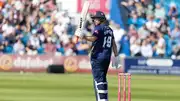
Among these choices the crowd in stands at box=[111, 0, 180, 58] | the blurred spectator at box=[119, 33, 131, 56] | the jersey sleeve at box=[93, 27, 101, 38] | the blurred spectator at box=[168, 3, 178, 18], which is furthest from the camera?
the blurred spectator at box=[168, 3, 178, 18]

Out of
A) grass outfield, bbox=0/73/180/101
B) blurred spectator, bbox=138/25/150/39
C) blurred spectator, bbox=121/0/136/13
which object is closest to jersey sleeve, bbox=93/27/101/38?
grass outfield, bbox=0/73/180/101

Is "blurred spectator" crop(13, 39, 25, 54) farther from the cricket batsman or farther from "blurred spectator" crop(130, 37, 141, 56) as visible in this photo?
the cricket batsman

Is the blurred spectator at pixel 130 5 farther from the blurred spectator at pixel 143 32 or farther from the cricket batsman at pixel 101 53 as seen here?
the cricket batsman at pixel 101 53

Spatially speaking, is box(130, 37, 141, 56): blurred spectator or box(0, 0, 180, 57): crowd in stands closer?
box(130, 37, 141, 56): blurred spectator

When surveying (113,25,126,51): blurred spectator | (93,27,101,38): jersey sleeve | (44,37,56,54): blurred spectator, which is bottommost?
(44,37,56,54): blurred spectator

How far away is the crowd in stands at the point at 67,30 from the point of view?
2650 centimetres

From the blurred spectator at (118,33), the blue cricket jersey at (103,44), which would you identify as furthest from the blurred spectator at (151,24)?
the blue cricket jersey at (103,44)

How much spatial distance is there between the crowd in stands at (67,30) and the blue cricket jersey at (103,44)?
51.7 feet

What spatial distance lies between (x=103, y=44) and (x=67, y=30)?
17663mm

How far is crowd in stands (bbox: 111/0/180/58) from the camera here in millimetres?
26266

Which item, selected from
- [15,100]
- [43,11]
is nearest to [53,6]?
[43,11]

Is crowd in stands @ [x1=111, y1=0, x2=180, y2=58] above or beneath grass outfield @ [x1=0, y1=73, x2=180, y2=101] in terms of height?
above

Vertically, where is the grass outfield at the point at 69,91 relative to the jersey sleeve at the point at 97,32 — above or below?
below

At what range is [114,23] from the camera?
27812mm
